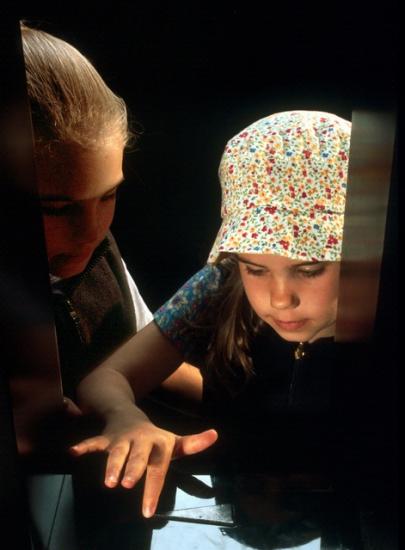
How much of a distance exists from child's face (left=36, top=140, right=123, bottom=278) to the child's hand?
19 centimetres

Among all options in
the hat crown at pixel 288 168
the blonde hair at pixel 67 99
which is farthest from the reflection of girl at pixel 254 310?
the blonde hair at pixel 67 99

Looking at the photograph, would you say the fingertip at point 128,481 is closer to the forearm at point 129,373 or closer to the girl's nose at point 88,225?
the forearm at point 129,373

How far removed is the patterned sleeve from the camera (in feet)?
2.40

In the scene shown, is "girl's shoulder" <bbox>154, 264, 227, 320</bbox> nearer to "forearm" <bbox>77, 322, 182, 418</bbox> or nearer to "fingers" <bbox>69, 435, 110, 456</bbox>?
"forearm" <bbox>77, 322, 182, 418</bbox>

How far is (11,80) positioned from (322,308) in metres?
0.34

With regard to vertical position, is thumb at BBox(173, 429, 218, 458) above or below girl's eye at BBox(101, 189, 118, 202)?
below

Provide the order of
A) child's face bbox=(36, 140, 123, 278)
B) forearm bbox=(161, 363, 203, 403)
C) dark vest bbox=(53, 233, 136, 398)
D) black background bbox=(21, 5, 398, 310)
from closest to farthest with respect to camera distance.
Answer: black background bbox=(21, 5, 398, 310) → child's face bbox=(36, 140, 123, 278) → dark vest bbox=(53, 233, 136, 398) → forearm bbox=(161, 363, 203, 403)

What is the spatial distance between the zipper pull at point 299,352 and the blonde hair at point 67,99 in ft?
0.92

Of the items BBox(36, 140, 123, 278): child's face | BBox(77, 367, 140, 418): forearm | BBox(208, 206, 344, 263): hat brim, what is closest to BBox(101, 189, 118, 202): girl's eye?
BBox(36, 140, 123, 278): child's face

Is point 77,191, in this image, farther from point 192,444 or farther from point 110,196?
point 192,444

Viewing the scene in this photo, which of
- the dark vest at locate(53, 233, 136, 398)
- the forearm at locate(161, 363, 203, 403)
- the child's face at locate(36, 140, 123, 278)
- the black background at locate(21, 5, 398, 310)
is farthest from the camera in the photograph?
the forearm at locate(161, 363, 203, 403)

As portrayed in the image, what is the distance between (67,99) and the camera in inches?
23.1

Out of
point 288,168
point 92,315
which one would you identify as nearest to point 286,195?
point 288,168

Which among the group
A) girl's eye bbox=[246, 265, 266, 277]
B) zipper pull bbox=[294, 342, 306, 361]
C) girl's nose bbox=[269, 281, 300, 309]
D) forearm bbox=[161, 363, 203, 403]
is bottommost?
forearm bbox=[161, 363, 203, 403]
